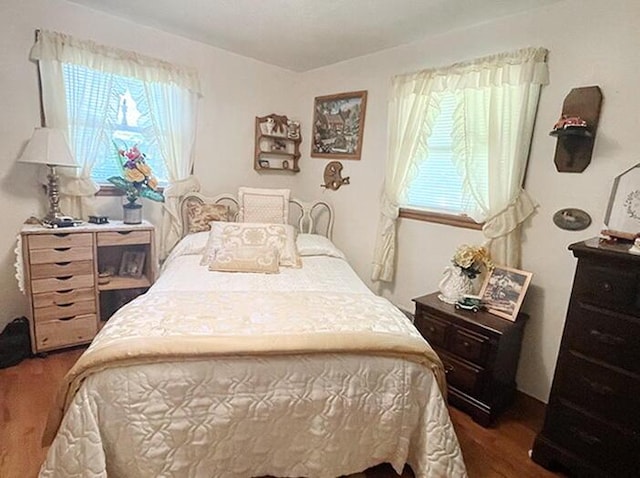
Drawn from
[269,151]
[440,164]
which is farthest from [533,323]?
[269,151]

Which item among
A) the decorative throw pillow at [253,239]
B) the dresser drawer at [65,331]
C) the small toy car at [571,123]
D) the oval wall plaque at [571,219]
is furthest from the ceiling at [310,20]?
the dresser drawer at [65,331]

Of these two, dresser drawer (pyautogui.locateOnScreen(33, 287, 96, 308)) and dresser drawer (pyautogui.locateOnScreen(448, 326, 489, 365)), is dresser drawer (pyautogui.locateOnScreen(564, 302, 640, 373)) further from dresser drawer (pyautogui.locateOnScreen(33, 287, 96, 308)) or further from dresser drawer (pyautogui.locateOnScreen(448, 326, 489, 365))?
dresser drawer (pyautogui.locateOnScreen(33, 287, 96, 308))

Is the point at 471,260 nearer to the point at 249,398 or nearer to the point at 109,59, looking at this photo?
the point at 249,398

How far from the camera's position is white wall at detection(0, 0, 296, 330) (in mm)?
2395

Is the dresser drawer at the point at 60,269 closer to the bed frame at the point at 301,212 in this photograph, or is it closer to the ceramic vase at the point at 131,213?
the ceramic vase at the point at 131,213

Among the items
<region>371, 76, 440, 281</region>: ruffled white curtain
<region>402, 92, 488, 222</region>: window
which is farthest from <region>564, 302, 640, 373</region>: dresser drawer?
<region>371, 76, 440, 281</region>: ruffled white curtain

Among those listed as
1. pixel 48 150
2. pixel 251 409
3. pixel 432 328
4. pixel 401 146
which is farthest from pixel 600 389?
pixel 48 150

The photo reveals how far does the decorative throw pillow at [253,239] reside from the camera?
2.56 m

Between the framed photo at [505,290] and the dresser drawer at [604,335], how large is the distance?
451 millimetres

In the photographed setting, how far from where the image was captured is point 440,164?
2717mm

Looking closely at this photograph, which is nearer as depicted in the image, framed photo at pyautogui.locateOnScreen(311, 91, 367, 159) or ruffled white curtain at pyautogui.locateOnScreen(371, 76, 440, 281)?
ruffled white curtain at pyautogui.locateOnScreen(371, 76, 440, 281)

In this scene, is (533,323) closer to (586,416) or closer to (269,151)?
(586,416)

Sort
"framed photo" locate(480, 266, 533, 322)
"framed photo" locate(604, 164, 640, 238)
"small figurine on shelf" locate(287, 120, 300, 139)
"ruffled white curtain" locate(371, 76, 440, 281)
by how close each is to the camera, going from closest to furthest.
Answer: "framed photo" locate(604, 164, 640, 238), "framed photo" locate(480, 266, 533, 322), "ruffled white curtain" locate(371, 76, 440, 281), "small figurine on shelf" locate(287, 120, 300, 139)

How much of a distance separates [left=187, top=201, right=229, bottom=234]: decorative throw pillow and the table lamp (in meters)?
0.88
